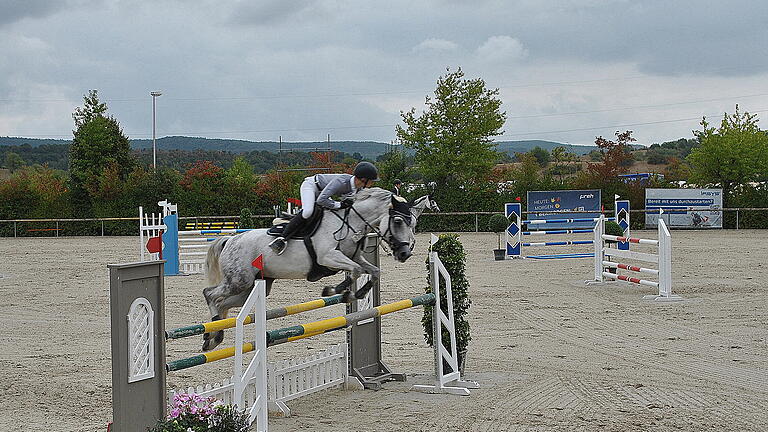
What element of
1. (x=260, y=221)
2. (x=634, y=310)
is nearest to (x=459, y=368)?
(x=634, y=310)

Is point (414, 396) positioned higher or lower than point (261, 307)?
lower

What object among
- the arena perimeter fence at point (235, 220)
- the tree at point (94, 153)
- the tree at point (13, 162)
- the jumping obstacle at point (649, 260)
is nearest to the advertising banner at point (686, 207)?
the arena perimeter fence at point (235, 220)

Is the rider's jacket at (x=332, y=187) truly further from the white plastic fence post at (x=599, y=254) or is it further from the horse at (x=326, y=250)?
the white plastic fence post at (x=599, y=254)

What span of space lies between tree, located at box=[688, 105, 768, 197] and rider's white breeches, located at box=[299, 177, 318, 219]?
2964 centimetres

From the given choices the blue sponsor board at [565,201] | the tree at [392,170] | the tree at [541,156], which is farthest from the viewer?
the tree at [541,156]

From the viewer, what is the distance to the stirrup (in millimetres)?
5812

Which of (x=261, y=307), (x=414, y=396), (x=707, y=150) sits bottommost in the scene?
(x=414, y=396)

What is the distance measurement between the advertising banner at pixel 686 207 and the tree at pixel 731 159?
2919mm

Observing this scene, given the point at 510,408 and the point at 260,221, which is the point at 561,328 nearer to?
the point at 510,408

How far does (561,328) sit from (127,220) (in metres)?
26.8

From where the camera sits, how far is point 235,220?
3256 cm

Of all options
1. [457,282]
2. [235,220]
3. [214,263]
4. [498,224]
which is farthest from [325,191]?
[235,220]

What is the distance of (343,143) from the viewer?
10619 cm

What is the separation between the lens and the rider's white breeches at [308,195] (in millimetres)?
5898
